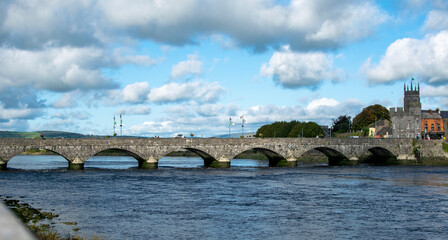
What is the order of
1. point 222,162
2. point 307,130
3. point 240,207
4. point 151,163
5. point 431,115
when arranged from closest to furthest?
1. point 240,207
2. point 151,163
3. point 222,162
4. point 431,115
5. point 307,130

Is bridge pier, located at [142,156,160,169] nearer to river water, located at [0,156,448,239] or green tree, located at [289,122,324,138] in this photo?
river water, located at [0,156,448,239]

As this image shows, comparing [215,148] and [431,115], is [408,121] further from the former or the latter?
[215,148]

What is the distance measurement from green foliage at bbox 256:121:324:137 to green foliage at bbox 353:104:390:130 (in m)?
12.9

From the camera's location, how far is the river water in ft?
81.1

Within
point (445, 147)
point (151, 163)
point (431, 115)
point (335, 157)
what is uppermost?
point (431, 115)

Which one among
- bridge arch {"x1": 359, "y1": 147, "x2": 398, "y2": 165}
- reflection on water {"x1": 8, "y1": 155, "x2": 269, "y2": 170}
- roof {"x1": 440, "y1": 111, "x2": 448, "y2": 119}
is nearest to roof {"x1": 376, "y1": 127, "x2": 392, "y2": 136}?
roof {"x1": 440, "y1": 111, "x2": 448, "y2": 119}

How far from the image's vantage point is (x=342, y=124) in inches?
6727

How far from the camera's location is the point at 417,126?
108750 millimetres

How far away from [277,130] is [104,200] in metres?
131

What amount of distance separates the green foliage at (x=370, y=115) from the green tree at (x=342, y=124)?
1612cm

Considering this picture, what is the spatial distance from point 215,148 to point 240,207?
42.8m

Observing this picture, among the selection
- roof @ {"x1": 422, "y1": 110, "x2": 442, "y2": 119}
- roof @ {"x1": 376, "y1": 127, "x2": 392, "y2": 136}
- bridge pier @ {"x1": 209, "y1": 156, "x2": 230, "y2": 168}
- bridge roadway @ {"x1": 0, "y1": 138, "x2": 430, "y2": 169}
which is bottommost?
bridge pier @ {"x1": 209, "y1": 156, "x2": 230, "y2": 168}

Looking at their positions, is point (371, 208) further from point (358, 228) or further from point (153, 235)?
point (153, 235)

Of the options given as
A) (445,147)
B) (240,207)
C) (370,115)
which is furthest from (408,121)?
(240,207)
